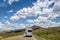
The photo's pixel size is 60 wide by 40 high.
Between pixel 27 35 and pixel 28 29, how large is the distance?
3.66m

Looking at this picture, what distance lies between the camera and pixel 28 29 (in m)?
59.0

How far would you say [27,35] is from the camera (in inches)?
2432
